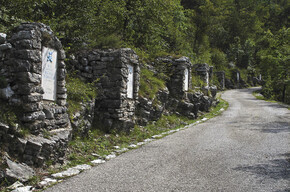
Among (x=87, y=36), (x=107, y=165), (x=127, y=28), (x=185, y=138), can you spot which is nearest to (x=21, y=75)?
(x=107, y=165)

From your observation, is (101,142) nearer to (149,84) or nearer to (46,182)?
(46,182)

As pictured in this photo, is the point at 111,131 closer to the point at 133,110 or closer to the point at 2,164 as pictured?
the point at 133,110

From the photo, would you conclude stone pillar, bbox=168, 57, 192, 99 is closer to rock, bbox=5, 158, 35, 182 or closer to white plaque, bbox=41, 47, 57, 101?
white plaque, bbox=41, 47, 57, 101

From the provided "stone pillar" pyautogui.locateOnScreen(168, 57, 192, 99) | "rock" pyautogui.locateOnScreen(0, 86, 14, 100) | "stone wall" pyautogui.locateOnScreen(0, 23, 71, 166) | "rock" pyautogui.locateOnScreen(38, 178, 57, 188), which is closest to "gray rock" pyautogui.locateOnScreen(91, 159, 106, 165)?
"stone wall" pyautogui.locateOnScreen(0, 23, 71, 166)

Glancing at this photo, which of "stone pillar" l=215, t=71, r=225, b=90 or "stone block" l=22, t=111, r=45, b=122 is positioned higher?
"stone pillar" l=215, t=71, r=225, b=90

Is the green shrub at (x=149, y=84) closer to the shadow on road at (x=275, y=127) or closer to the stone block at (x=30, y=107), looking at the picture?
the shadow on road at (x=275, y=127)

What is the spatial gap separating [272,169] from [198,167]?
174 centimetres

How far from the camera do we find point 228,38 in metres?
56.4

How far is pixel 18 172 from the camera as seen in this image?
491 centimetres

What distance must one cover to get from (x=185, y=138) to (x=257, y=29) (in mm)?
55291

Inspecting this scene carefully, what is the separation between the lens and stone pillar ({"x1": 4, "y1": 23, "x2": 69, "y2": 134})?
574 cm

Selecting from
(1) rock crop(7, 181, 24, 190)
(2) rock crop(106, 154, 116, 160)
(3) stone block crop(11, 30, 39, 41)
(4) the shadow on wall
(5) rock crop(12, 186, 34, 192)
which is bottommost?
(2) rock crop(106, 154, 116, 160)

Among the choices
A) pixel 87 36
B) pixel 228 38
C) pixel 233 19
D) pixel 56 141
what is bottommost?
pixel 56 141

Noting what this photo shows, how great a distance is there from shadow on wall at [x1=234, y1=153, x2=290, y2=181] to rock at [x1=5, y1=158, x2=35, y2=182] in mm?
4553
